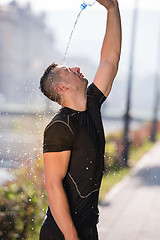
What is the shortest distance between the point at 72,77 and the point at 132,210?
4.61 metres

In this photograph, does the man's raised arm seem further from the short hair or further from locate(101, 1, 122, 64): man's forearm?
the short hair

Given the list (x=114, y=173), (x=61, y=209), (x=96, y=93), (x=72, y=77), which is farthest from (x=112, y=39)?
(x=114, y=173)

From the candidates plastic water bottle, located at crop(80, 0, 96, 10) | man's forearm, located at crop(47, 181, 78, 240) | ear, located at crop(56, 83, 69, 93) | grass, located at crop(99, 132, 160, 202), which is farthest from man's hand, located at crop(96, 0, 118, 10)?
grass, located at crop(99, 132, 160, 202)

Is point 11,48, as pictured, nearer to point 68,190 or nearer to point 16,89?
point 16,89

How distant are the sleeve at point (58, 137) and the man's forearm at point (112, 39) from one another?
615 millimetres

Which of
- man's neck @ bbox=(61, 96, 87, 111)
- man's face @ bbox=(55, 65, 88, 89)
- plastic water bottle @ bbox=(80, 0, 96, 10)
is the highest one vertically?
plastic water bottle @ bbox=(80, 0, 96, 10)

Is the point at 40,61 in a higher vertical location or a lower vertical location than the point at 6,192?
lower

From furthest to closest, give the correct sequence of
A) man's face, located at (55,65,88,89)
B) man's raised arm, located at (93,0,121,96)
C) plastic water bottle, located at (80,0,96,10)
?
plastic water bottle, located at (80,0,96,10), man's raised arm, located at (93,0,121,96), man's face, located at (55,65,88,89)

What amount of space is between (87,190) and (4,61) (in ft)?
203

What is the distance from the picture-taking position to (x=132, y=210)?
6.64 m

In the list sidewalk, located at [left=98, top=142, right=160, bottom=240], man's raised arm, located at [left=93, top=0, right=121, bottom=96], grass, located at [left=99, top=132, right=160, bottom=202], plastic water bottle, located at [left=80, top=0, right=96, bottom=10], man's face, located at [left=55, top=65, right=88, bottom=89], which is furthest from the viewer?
grass, located at [left=99, top=132, right=160, bottom=202]

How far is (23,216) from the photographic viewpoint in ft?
14.6

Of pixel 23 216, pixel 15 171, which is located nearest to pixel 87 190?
pixel 23 216

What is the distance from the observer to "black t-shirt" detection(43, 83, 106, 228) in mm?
2215
